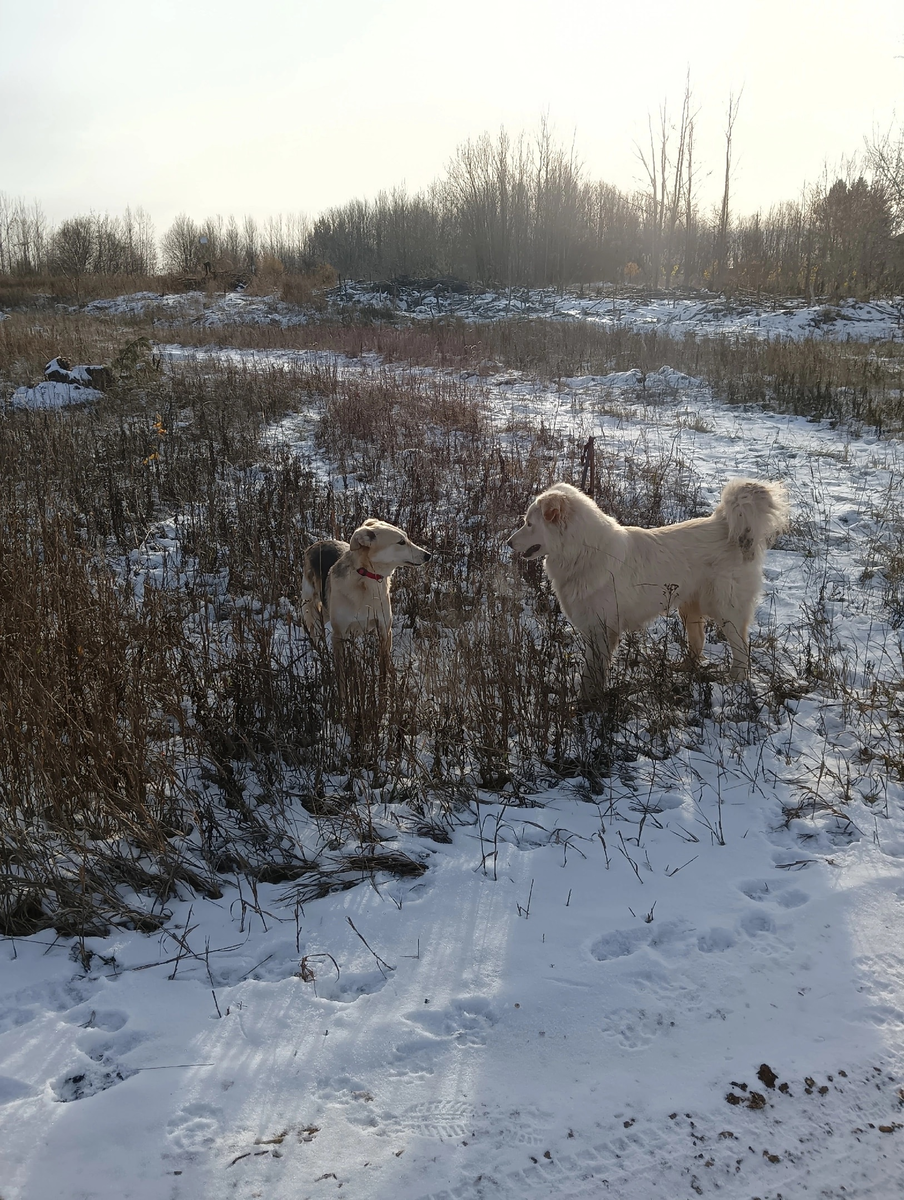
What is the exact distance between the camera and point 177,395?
11969 mm

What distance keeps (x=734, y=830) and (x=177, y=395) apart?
38.8 ft

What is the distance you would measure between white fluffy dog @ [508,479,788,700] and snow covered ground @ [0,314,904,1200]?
4.06 ft

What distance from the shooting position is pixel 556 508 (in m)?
4.38

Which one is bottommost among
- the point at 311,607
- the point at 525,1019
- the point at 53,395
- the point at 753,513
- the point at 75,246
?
the point at 525,1019

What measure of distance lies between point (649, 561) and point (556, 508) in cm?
75

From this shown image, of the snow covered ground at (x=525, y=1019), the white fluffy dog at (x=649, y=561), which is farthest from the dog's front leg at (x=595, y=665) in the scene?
the snow covered ground at (x=525, y=1019)

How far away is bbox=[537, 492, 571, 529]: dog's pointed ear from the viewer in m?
4.39

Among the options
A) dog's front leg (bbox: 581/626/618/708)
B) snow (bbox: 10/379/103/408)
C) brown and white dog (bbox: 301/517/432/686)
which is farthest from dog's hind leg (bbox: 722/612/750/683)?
snow (bbox: 10/379/103/408)

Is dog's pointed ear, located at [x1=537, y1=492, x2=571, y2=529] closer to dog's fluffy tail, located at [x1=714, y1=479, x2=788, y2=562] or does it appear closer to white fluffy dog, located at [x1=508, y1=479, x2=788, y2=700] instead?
white fluffy dog, located at [x1=508, y1=479, x2=788, y2=700]

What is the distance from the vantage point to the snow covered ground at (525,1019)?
5.73ft

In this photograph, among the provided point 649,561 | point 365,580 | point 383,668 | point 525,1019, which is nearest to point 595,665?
point 649,561

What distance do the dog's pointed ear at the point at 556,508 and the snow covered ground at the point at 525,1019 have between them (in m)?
1.69

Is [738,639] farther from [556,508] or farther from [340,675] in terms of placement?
[340,675]

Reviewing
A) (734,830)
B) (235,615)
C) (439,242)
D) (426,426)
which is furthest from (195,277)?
(734,830)
